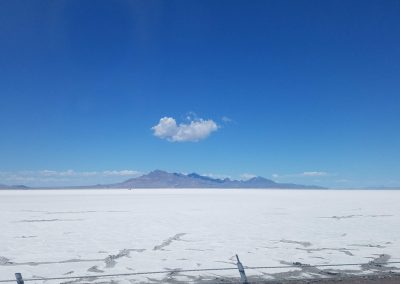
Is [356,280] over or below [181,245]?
below

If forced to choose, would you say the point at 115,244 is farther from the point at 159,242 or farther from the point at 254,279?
the point at 254,279

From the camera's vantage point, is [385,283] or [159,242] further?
[159,242]

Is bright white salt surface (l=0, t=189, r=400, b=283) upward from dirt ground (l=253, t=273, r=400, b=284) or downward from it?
upward

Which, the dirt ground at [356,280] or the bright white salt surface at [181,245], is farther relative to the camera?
the bright white salt surface at [181,245]

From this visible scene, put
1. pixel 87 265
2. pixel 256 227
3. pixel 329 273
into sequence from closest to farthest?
pixel 329 273
pixel 87 265
pixel 256 227

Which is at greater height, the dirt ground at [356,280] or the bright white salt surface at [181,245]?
the bright white salt surface at [181,245]

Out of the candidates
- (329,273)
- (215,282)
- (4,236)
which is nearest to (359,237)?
(329,273)

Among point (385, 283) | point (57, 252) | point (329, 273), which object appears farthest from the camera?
point (57, 252)

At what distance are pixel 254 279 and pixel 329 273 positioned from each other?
5.53ft

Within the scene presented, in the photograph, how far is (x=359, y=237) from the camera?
13484mm

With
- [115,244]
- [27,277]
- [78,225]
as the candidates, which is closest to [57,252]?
[115,244]

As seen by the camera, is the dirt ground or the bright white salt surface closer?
the dirt ground

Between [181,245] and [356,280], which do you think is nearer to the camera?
A: [356,280]

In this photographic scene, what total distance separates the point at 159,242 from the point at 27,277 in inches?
193
